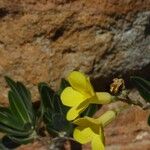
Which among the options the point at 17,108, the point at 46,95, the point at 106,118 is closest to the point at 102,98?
the point at 106,118

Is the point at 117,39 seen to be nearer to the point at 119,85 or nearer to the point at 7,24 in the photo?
the point at 119,85

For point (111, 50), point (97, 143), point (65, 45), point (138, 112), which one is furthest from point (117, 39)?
point (97, 143)

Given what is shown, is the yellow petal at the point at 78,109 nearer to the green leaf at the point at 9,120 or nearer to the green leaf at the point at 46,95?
the green leaf at the point at 46,95

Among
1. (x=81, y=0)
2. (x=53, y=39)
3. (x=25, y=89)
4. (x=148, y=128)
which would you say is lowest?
(x=148, y=128)

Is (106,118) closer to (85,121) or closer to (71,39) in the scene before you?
(85,121)

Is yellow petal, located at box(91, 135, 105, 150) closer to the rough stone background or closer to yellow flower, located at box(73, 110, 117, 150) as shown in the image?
yellow flower, located at box(73, 110, 117, 150)

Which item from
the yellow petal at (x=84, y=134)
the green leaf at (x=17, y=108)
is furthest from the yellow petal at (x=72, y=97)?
the green leaf at (x=17, y=108)

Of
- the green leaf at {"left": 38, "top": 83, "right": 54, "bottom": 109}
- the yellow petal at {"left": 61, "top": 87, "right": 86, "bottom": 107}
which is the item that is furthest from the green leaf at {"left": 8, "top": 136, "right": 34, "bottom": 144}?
the yellow petal at {"left": 61, "top": 87, "right": 86, "bottom": 107}
